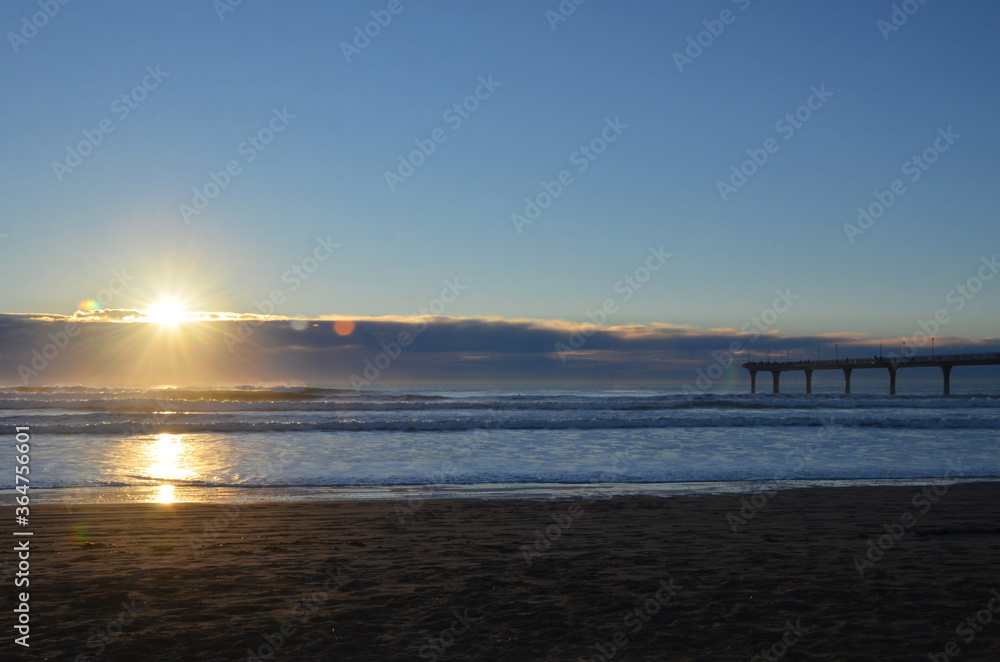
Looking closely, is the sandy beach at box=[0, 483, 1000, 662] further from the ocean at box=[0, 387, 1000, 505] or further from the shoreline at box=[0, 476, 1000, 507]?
the ocean at box=[0, 387, 1000, 505]

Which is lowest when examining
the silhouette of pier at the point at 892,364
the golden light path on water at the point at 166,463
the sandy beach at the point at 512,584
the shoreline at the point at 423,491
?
the sandy beach at the point at 512,584

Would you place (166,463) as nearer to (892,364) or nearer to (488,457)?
(488,457)

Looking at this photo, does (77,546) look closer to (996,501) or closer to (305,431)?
(996,501)

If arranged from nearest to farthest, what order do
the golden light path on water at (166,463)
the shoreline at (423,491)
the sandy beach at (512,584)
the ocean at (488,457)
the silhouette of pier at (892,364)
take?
the sandy beach at (512,584) → the shoreline at (423,491) → the golden light path on water at (166,463) → the ocean at (488,457) → the silhouette of pier at (892,364)

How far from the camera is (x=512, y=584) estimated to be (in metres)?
6.04

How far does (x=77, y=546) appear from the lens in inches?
297

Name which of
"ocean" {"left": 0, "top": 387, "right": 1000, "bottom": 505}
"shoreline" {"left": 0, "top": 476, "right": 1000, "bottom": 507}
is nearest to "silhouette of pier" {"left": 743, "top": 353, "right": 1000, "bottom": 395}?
"ocean" {"left": 0, "top": 387, "right": 1000, "bottom": 505}

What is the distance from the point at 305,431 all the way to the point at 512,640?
67.8 feet

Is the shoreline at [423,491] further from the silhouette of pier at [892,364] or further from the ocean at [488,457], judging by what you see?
the silhouette of pier at [892,364]

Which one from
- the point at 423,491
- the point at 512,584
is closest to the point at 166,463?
the point at 423,491

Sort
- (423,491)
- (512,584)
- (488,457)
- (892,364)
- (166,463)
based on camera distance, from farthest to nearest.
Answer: (892,364) → (488,457) → (166,463) → (423,491) → (512,584)

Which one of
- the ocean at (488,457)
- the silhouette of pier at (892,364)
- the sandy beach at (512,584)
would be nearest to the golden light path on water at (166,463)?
the ocean at (488,457)

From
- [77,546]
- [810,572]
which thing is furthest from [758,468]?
[77,546]

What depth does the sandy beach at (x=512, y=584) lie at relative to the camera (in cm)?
464
